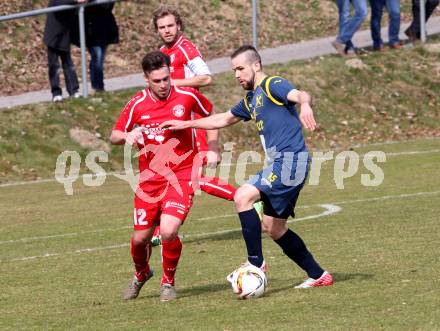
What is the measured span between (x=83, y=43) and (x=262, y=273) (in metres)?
12.5

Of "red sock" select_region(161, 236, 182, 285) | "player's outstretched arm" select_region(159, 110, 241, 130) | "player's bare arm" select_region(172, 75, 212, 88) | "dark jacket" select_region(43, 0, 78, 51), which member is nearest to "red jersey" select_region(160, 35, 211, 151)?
"player's bare arm" select_region(172, 75, 212, 88)

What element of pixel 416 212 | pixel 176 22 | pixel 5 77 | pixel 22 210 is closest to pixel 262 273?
pixel 176 22

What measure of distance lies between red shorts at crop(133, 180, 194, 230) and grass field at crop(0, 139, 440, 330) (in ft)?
2.03

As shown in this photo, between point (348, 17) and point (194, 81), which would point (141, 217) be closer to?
point (194, 81)

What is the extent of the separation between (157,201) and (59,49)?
11047 millimetres

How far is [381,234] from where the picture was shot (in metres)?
12.6

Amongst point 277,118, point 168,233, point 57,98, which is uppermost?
point 277,118

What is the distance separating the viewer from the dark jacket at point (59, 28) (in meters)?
20.6

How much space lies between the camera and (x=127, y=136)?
32.4 ft

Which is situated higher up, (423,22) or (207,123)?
(207,123)

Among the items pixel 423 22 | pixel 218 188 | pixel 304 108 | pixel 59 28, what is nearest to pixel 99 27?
pixel 59 28

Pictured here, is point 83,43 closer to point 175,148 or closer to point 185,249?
point 185,249

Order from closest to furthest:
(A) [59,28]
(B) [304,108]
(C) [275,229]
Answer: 1. (B) [304,108]
2. (C) [275,229]
3. (A) [59,28]

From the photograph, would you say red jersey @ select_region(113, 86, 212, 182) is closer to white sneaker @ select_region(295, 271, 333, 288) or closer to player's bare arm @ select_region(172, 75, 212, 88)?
white sneaker @ select_region(295, 271, 333, 288)
